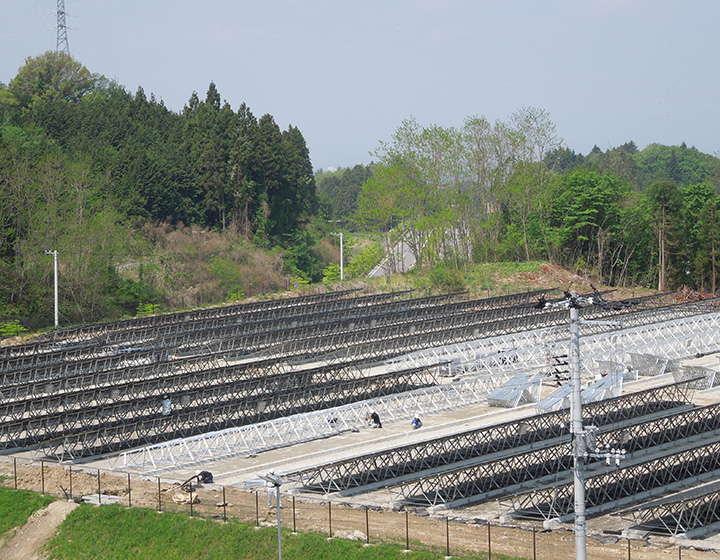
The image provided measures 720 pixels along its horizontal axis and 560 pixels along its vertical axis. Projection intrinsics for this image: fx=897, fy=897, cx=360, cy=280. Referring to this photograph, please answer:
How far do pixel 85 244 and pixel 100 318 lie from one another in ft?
17.7

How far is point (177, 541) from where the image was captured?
926 inches

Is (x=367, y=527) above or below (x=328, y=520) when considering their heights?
above

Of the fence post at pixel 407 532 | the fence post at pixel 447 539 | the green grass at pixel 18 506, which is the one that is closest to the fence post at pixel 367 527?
the fence post at pixel 407 532

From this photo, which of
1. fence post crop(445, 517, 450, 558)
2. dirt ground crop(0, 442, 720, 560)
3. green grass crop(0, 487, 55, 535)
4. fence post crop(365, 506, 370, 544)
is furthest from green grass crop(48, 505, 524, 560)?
green grass crop(0, 487, 55, 535)

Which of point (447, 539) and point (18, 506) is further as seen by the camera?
point (18, 506)

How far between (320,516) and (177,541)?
379cm

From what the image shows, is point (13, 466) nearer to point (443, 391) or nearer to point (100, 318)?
point (443, 391)

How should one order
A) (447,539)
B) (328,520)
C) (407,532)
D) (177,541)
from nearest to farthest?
1. (447,539)
2. (407,532)
3. (328,520)
4. (177,541)

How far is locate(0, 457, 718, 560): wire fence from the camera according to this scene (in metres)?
21.2

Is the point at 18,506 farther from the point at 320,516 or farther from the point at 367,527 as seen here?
the point at 367,527

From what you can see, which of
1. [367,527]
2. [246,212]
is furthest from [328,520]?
[246,212]

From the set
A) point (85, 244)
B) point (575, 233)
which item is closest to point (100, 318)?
point (85, 244)

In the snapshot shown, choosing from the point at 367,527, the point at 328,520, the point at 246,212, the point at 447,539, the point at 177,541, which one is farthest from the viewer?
the point at 246,212

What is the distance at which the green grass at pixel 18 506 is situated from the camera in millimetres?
25734
